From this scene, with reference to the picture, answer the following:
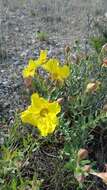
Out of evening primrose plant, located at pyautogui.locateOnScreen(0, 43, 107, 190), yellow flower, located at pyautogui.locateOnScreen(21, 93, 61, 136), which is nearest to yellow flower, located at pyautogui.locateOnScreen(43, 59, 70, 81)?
evening primrose plant, located at pyautogui.locateOnScreen(0, 43, 107, 190)

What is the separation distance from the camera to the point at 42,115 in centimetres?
235

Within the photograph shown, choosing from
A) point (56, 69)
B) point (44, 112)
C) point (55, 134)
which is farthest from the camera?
point (55, 134)

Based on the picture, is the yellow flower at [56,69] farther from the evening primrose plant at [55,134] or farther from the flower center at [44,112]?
the flower center at [44,112]

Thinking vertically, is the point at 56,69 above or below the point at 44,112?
above

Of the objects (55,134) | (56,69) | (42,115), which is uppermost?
(56,69)

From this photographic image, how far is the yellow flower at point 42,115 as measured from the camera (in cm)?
226

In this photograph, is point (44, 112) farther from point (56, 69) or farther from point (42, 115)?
point (56, 69)

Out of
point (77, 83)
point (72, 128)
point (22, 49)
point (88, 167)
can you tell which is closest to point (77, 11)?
point (22, 49)

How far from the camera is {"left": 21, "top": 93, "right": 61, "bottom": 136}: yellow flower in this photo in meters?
2.26

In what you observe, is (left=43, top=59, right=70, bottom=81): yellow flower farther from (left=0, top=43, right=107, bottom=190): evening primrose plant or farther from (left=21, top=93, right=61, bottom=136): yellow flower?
(left=21, top=93, right=61, bottom=136): yellow flower

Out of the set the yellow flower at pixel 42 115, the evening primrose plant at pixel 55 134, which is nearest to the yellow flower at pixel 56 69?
the evening primrose plant at pixel 55 134

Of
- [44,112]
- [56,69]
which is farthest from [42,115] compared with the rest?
[56,69]

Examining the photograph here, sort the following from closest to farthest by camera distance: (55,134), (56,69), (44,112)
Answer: (44,112) → (56,69) → (55,134)

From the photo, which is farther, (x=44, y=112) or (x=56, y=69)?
(x=56, y=69)
